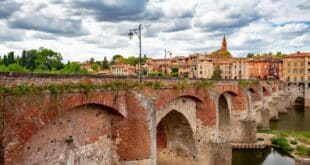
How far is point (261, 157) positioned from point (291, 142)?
4507mm

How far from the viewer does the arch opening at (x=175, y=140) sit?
82.6 ft

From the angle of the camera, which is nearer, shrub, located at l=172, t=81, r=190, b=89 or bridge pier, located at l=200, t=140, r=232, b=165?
shrub, located at l=172, t=81, r=190, b=89

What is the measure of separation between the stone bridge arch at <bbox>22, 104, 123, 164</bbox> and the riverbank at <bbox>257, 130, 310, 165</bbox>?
16980mm

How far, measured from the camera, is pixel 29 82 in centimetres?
1206

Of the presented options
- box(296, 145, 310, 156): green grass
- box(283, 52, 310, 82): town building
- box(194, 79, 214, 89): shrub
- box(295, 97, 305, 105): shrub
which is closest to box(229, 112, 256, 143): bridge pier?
box(296, 145, 310, 156): green grass

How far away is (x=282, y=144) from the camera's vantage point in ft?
109

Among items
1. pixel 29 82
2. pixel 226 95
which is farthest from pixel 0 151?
pixel 226 95

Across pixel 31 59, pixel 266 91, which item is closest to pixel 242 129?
pixel 266 91

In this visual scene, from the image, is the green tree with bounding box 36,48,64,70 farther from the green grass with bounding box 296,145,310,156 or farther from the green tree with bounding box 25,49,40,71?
the green grass with bounding box 296,145,310,156

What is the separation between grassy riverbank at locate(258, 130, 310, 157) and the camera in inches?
1231

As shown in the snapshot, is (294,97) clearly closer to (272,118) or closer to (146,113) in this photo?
(272,118)

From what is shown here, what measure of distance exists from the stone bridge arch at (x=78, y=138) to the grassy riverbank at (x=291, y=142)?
775 inches

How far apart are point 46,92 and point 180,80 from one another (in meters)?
11.5

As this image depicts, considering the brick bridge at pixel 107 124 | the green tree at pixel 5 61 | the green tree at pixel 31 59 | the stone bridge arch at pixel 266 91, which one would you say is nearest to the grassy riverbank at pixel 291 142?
the brick bridge at pixel 107 124
